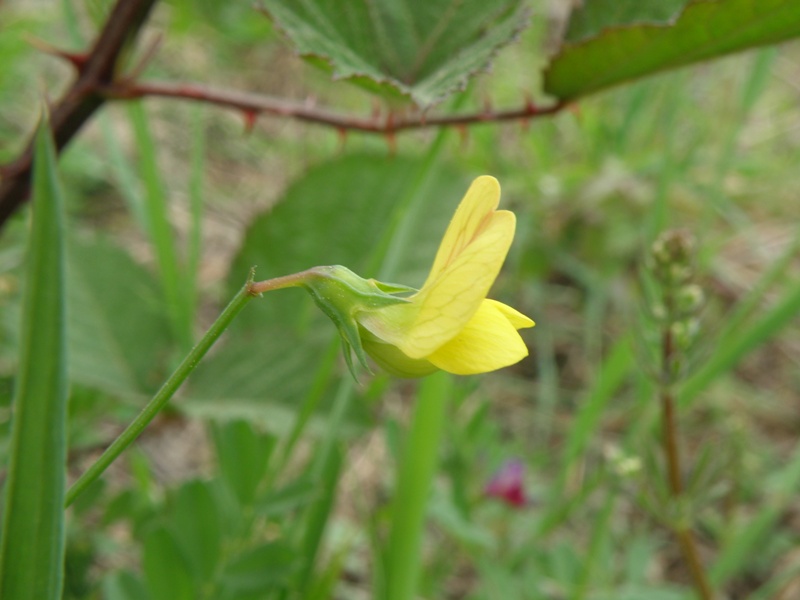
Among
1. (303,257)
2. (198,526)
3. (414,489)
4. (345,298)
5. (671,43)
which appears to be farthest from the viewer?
(303,257)

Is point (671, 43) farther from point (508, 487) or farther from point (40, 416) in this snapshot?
point (508, 487)

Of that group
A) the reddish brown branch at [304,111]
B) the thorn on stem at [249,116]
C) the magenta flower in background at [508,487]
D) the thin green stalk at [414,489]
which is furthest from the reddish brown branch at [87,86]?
the magenta flower in background at [508,487]

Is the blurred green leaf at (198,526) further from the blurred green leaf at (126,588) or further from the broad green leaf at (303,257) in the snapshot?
the broad green leaf at (303,257)

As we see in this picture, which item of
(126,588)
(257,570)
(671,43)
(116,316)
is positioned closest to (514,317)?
(671,43)

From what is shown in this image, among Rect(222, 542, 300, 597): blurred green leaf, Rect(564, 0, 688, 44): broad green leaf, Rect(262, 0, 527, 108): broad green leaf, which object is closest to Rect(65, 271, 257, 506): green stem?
Rect(262, 0, 527, 108): broad green leaf

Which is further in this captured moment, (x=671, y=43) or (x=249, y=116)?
(x=249, y=116)

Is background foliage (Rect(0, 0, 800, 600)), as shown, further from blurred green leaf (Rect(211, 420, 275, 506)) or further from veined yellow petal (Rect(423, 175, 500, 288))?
veined yellow petal (Rect(423, 175, 500, 288))
